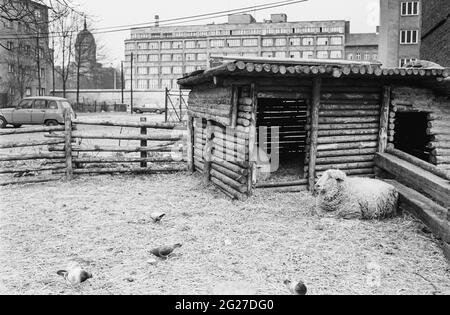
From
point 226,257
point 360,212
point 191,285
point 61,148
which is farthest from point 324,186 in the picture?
point 61,148

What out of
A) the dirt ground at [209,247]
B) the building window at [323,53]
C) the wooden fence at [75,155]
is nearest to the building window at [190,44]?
the building window at [323,53]

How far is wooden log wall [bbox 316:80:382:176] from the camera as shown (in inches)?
320

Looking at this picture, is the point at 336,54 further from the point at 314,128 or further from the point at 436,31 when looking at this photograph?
the point at 314,128

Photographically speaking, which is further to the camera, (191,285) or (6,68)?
(6,68)

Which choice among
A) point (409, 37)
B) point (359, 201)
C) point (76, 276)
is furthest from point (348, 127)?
point (409, 37)

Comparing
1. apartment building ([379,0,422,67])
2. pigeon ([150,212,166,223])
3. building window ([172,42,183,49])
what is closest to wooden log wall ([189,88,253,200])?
pigeon ([150,212,166,223])

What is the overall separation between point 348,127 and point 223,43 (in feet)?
237

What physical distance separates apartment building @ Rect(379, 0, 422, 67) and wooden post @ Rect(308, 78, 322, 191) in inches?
1199

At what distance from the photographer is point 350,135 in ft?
27.7

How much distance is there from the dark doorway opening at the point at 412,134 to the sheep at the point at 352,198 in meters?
3.28

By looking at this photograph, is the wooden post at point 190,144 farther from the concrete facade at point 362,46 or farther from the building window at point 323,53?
the building window at point 323,53

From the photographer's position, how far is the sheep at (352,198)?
648 centimetres

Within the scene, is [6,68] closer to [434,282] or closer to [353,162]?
[353,162]

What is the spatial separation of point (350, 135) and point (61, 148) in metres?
6.43
